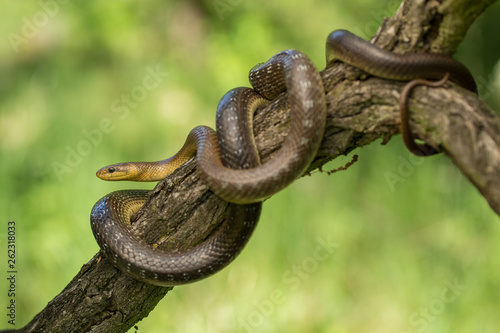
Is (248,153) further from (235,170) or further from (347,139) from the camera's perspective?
(347,139)

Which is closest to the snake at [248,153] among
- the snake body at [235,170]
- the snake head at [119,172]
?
the snake body at [235,170]

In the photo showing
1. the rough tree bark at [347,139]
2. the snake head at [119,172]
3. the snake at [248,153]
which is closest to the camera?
the rough tree bark at [347,139]

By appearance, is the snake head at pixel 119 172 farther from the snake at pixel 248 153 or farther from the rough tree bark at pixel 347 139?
the rough tree bark at pixel 347 139

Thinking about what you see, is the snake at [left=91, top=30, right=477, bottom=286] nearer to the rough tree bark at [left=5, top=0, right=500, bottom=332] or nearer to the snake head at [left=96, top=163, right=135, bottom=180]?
the rough tree bark at [left=5, top=0, right=500, bottom=332]

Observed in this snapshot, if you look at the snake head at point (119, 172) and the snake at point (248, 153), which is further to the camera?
the snake head at point (119, 172)

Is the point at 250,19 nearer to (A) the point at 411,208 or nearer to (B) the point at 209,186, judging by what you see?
(A) the point at 411,208

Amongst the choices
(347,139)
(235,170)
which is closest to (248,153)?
(235,170)
